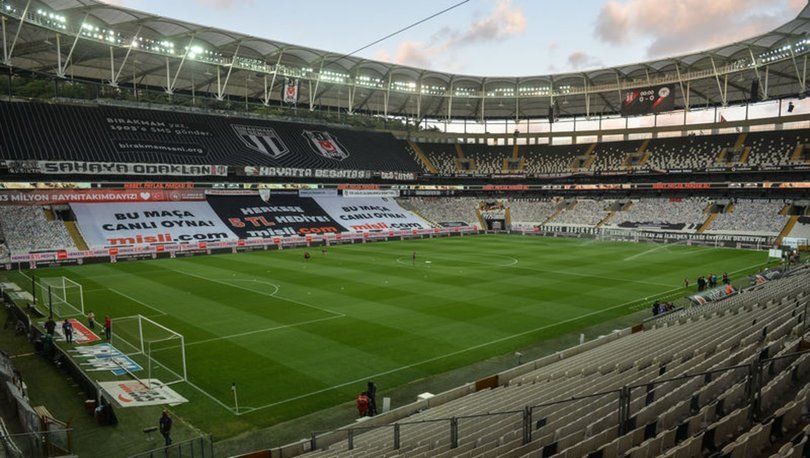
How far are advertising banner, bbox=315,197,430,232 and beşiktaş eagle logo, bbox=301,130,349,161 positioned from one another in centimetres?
703

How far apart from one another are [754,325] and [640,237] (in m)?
51.5

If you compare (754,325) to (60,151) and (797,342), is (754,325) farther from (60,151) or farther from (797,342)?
(60,151)

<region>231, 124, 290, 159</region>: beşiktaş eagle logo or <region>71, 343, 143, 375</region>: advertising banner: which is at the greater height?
<region>231, 124, 290, 159</region>: beşiktaş eagle logo

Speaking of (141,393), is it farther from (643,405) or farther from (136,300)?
(643,405)

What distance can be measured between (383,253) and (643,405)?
4168cm

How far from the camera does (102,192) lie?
5634cm

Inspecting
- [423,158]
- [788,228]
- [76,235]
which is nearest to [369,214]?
[423,158]

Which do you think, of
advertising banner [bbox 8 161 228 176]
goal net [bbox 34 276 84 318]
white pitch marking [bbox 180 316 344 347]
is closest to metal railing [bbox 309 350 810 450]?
white pitch marking [bbox 180 316 344 347]

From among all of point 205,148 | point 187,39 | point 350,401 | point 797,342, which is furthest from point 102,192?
point 797,342

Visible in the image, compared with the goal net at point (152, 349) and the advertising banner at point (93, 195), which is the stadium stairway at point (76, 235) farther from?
the goal net at point (152, 349)

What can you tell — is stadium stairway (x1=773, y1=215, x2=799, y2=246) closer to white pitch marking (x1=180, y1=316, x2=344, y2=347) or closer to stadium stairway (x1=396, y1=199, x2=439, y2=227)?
A: stadium stairway (x1=396, y1=199, x2=439, y2=227)

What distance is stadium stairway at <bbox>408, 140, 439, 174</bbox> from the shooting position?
283 feet

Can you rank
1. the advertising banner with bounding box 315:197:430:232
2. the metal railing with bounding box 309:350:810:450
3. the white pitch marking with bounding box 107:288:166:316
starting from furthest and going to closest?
the advertising banner with bounding box 315:197:430:232, the white pitch marking with bounding box 107:288:166:316, the metal railing with bounding box 309:350:810:450

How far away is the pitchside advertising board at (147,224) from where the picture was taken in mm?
51169
